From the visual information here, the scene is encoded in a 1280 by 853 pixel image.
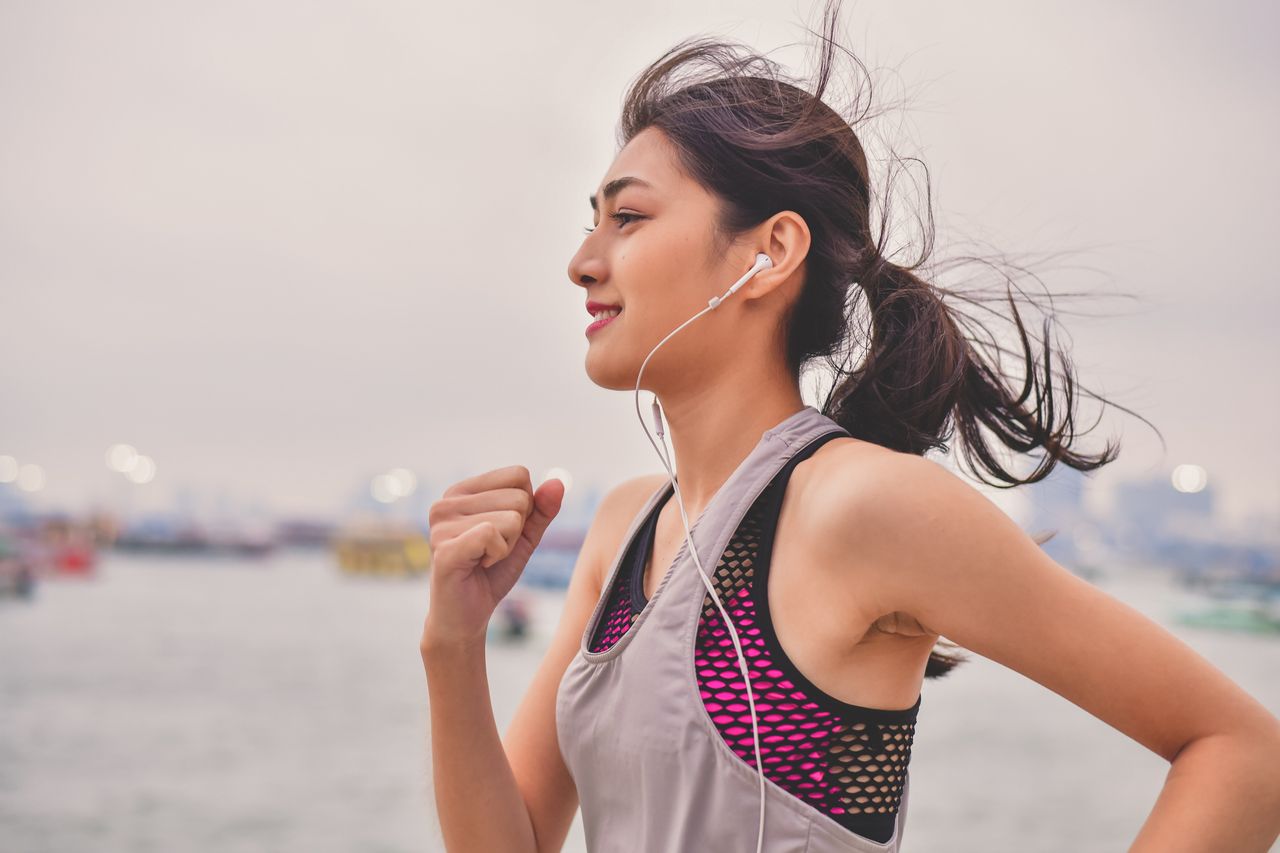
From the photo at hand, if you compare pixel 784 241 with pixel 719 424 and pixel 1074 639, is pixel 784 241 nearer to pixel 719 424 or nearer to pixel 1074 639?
pixel 719 424

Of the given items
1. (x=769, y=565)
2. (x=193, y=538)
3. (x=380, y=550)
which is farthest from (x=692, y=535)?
(x=193, y=538)

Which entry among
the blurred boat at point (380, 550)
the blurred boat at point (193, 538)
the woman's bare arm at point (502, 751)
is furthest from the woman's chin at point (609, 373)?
the blurred boat at point (193, 538)

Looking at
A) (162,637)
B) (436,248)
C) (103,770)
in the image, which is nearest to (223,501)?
(162,637)

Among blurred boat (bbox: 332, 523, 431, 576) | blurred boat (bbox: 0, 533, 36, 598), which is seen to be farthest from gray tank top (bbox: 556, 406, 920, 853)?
blurred boat (bbox: 0, 533, 36, 598)

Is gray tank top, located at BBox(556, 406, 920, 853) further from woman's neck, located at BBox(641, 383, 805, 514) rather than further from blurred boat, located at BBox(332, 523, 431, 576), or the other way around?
blurred boat, located at BBox(332, 523, 431, 576)

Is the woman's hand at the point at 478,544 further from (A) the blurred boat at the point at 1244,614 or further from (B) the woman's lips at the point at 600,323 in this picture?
(A) the blurred boat at the point at 1244,614

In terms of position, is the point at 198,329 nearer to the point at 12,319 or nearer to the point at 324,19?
the point at 12,319

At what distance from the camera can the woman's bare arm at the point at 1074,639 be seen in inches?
31.6

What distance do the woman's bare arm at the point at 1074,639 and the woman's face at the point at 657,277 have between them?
10.0 inches

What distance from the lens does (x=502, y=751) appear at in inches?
43.5

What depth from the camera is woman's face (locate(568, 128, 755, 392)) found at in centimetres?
105

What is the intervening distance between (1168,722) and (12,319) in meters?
18.9

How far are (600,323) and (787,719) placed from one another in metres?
0.42

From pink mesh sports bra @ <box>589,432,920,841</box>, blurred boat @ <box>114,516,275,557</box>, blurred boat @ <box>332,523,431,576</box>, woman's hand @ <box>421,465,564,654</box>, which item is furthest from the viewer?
blurred boat @ <box>114,516,275,557</box>
